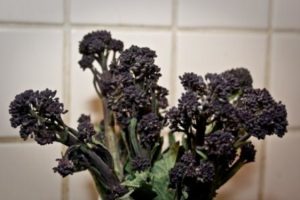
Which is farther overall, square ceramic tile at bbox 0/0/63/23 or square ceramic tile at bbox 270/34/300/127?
square ceramic tile at bbox 270/34/300/127

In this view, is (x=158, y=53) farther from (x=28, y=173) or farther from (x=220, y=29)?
(x=28, y=173)

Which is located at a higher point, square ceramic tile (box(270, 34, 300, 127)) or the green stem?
square ceramic tile (box(270, 34, 300, 127))

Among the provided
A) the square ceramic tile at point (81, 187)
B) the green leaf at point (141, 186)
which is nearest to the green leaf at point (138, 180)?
the green leaf at point (141, 186)

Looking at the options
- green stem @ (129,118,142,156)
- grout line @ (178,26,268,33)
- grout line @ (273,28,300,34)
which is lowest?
green stem @ (129,118,142,156)

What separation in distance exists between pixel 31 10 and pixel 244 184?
0.34 meters

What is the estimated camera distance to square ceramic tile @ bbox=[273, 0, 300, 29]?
2.01ft

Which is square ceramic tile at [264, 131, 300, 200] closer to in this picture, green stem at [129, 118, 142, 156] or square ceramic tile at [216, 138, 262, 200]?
square ceramic tile at [216, 138, 262, 200]

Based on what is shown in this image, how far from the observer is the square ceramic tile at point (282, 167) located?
621mm

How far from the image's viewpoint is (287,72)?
2.04ft

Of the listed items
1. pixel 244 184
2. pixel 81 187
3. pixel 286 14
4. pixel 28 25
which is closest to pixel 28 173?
pixel 81 187

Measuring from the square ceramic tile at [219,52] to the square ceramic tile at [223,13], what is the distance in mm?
13

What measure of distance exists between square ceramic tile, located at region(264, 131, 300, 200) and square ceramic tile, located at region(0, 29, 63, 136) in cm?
30

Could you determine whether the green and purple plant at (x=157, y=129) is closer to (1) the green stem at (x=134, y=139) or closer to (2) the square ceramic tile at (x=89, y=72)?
(1) the green stem at (x=134, y=139)

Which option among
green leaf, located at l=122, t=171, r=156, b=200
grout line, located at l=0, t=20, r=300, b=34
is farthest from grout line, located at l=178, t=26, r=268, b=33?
green leaf, located at l=122, t=171, r=156, b=200
